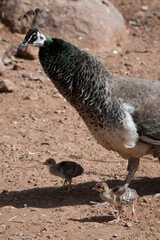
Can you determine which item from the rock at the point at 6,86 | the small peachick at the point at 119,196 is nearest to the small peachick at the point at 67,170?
the small peachick at the point at 119,196

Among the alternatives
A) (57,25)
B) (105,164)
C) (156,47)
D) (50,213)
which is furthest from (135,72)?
(50,213)

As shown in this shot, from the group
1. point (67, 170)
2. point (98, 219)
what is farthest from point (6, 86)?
point (98, 219)

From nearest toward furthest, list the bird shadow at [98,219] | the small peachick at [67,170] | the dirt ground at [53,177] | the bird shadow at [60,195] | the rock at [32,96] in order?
the dirt ground at [53,177] < the bird shadow at [98,219] < the bird shadow at [60,195] < the small peachick at [67,170] < the rock at [32,96]

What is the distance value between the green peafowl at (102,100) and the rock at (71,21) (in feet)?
17.2

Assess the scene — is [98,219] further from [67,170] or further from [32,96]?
[32,96]

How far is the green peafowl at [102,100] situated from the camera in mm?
5023

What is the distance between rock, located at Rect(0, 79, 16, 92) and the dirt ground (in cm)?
10

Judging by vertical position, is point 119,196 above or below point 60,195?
above

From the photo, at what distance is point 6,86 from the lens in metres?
8.38

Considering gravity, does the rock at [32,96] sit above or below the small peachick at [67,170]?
below

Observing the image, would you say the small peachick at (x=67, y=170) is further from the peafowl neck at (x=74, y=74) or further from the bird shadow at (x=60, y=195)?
the peafowl neck at (x=74, y=74)

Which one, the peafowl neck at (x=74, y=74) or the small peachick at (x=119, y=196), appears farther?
the peafowl neck at (x=74, y=74)

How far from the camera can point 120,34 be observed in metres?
10.8

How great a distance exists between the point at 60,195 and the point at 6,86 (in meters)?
3.41
